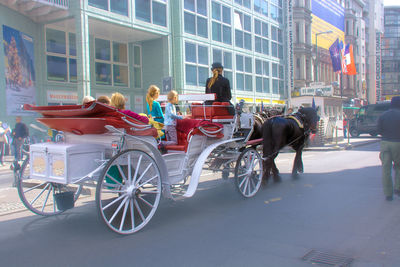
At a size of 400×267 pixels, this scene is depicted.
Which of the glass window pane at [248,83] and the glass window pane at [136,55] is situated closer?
the glass window pane at [136,55]

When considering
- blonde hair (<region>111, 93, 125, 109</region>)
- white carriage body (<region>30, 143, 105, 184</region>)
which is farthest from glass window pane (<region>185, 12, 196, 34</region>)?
white carriage body (<region>30, 143, 105, 184</region>)

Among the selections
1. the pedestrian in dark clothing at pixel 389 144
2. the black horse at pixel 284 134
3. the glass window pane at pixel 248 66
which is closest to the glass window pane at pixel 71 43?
the glass window pane at pixel 248 66

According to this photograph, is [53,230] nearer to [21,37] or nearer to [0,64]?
[0,64]

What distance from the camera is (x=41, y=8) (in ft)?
54.5

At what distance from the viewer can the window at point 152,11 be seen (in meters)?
19.3

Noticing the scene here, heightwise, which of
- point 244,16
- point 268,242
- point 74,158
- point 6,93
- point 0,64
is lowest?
point 268,242

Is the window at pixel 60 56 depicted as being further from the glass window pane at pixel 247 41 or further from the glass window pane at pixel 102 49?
the glass window pane at pixel 247 41

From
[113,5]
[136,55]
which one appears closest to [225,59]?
[136,55]

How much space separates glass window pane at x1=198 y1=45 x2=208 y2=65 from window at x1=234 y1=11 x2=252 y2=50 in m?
4.16

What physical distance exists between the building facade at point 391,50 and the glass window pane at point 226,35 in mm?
80884

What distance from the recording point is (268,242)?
4254mm

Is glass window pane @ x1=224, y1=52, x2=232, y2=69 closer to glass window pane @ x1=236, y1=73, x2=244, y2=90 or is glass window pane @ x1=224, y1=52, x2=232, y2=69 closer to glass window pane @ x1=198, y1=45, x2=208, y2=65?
glass window pane @ x1=236, y1=73, x2=244, y2=90

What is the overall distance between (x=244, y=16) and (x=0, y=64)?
18.4 meters

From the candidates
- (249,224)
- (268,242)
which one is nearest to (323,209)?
Answer: (249,224)
